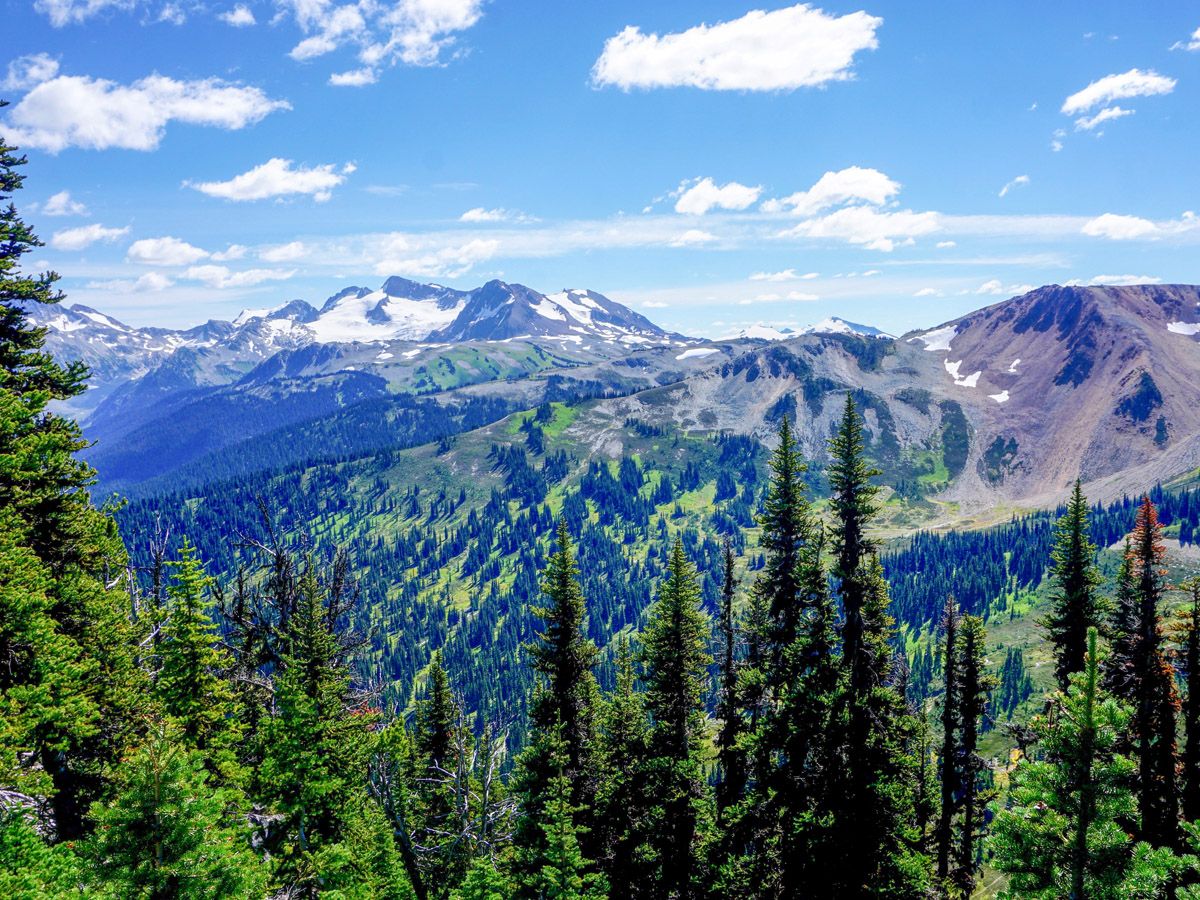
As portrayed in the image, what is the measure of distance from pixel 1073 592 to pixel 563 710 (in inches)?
1077

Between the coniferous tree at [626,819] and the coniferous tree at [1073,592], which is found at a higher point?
the coniferous tree at [1073,592]

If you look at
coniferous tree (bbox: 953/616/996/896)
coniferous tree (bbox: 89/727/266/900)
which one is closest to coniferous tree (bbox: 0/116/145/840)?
coniferous tree (bbox: 89/727/266/900)

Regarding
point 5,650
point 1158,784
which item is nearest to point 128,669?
point 5,650

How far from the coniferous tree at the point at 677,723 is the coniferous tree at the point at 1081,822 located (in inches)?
675

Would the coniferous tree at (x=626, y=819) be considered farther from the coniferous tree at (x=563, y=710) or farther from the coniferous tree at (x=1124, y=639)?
the coniferous tree at (x=1124, y=639)

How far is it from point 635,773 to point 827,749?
40.3 feet

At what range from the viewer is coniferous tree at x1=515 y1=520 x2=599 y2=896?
33.3 meters

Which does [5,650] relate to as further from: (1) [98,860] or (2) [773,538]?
(2) [773,538]

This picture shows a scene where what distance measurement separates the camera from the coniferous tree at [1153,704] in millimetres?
28469

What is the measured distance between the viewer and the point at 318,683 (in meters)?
25.6

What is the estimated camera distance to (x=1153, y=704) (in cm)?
2905

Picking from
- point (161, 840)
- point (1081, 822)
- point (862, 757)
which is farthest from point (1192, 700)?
point (161, 840)

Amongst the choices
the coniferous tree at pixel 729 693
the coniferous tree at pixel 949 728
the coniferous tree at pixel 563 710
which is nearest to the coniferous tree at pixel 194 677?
the coniferous tree at pixel 563 710

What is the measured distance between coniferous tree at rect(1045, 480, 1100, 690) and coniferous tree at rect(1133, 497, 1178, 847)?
4.43 meters
